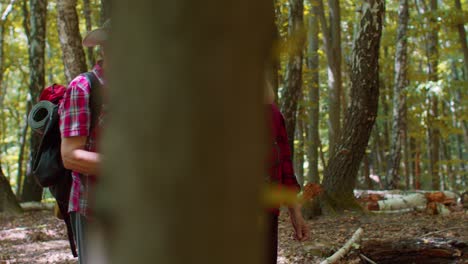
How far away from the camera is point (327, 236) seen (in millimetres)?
7656

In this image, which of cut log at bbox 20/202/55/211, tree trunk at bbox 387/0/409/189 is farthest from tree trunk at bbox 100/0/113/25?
tree trunk at bbox 387/0/409/189

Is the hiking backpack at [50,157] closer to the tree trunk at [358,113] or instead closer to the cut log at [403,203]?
the tree trunk at [358,113]

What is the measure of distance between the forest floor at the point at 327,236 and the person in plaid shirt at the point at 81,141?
3668 millimetres

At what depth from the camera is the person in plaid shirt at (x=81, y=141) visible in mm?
2896

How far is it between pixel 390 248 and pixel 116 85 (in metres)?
5.62

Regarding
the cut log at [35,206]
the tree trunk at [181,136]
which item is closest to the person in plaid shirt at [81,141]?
the tree trunk at [181,136]

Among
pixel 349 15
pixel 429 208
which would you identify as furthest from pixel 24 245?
pixel 349 15

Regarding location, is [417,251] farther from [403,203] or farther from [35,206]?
[35,206]

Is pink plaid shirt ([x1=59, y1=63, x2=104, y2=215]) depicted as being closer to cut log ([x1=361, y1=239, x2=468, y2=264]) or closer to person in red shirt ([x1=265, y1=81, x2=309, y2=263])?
person in red shirt ([x1=265, y1=81, x2=309, y2=263])

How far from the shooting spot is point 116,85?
886 millimetres

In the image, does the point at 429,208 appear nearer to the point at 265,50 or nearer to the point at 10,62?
Result: the point at 265,50

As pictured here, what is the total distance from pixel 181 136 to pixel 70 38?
9.81 m

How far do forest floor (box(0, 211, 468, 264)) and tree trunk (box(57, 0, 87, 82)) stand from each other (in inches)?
105

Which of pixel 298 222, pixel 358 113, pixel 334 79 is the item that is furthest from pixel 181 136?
pixel 334 79
